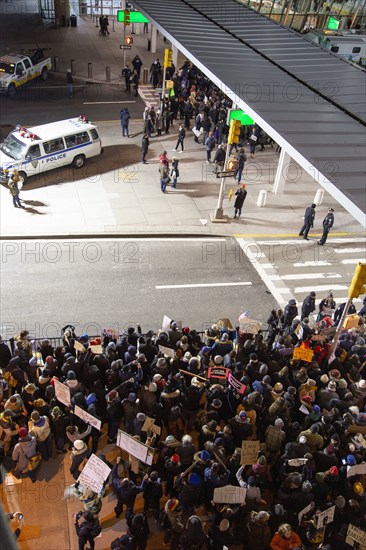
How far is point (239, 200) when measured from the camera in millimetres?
19375

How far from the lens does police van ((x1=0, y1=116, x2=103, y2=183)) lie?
66.4 feet

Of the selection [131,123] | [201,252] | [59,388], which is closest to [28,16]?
[131,123]

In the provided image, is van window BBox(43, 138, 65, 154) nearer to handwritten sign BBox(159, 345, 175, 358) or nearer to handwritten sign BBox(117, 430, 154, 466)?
handwritten sign BBox(159, 345, 175, 358)

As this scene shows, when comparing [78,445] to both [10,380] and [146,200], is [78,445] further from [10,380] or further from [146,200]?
[146,200]

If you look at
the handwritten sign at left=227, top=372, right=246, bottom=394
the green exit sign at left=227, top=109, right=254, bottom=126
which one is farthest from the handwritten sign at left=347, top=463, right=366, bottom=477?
the green exit sign at left=227, top=109, right=254, bottom=126

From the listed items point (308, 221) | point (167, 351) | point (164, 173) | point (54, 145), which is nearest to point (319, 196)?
point (308, 221)

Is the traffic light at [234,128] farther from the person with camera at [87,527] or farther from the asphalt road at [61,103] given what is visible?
the person with camera at [87,527]

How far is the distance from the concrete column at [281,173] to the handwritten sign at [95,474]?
1569cm

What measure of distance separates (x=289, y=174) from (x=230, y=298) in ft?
32.9

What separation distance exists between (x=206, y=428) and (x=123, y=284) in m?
7.58

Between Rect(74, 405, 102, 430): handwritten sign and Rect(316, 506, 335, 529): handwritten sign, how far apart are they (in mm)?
3963

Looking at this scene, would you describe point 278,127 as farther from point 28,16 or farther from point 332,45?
point 28,16

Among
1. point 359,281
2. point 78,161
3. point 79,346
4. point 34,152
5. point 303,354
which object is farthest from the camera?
point 78,161

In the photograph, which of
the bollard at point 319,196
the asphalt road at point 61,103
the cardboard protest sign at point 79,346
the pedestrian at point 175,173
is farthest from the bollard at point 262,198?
the cardboard protest sign at point 79,346
